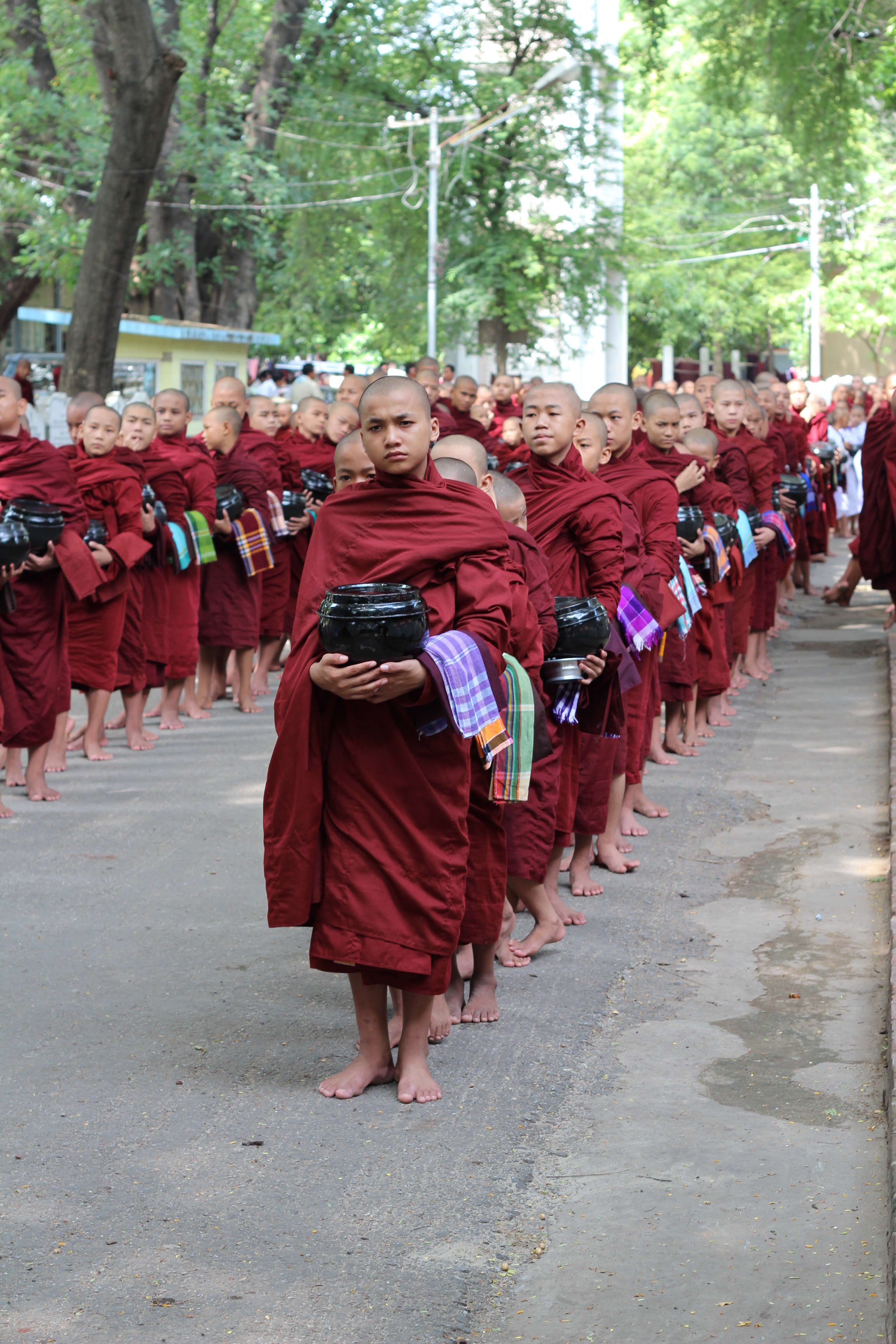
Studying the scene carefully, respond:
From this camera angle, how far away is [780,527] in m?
11.0

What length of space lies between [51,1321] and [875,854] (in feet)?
15.2

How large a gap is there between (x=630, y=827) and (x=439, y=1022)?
2780mm

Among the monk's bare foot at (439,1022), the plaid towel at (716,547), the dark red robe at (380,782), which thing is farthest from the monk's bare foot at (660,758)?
the dark red robe at (380,782)

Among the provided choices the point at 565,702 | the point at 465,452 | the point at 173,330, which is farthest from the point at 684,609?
the point at 173,330

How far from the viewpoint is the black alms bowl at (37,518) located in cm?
734

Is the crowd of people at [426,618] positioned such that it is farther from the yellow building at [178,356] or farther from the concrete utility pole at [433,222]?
the concrete utility pole at [433,222]

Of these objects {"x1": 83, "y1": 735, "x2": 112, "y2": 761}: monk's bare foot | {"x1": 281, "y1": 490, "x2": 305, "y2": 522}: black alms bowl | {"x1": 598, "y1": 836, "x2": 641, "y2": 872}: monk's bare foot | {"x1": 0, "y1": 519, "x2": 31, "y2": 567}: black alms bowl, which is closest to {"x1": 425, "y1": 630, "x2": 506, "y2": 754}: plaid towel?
{"x1": 598, "y1": 836, "x2": 641, "y2": 872}: monk's bare foot

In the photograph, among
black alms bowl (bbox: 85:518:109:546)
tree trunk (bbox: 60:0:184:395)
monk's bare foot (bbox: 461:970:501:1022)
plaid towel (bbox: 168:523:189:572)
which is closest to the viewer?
monk's bare foot (bbox: 461:970:501:1022)

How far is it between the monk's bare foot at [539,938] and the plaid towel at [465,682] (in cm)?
158

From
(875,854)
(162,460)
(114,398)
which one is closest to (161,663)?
(162,460)

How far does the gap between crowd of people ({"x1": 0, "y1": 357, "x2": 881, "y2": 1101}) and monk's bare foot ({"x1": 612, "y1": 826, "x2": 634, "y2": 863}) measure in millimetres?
16

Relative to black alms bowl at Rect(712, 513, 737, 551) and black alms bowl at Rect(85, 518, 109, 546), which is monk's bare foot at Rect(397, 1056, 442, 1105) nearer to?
black alms bowl at Rect(85, 518, 109, 546)

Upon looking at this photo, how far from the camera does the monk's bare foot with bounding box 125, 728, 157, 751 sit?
355 inches

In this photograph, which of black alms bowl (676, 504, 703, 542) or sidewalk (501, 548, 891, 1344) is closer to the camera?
sidewalk (501, 548, 891, 1344)
